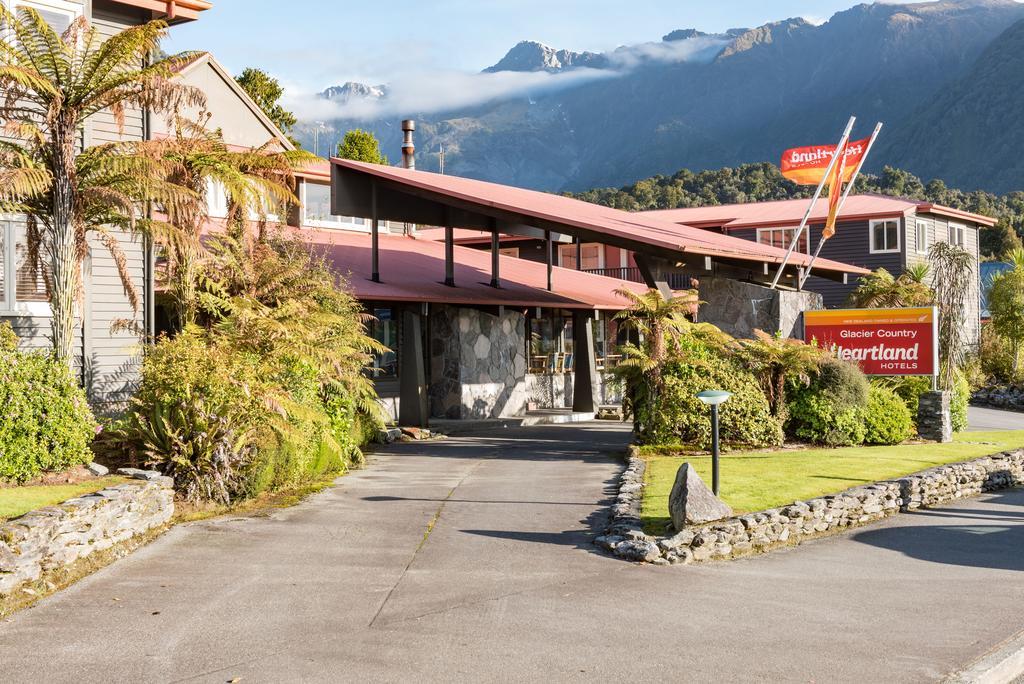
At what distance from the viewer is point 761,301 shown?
19.8m

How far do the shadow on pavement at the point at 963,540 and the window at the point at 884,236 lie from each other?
1146 inches

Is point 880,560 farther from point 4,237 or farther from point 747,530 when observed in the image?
point 4,237

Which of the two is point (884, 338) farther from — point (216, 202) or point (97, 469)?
point (216, 202)

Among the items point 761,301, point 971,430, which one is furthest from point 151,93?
point 971,430

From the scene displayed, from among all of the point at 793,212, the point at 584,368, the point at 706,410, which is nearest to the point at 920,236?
the point at 793,212

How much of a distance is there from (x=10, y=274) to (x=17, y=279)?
12cm

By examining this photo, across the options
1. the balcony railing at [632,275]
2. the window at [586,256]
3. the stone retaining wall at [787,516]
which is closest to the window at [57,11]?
the stone retaining wall at [787,516]

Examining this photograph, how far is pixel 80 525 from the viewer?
9.44m

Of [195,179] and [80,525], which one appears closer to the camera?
[80,525]

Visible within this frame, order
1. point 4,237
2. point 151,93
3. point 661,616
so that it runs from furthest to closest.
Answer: point 4,237 < point 151,93 < point 661,616

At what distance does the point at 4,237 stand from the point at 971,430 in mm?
20017

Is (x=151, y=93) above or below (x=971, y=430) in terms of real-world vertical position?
above

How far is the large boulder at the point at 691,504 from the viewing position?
35.5 feet

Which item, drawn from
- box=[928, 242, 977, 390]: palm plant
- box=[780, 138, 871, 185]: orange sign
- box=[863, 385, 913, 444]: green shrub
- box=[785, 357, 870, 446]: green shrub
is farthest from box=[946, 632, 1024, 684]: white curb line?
box=[928, 242, 977, 390]: palm plant
